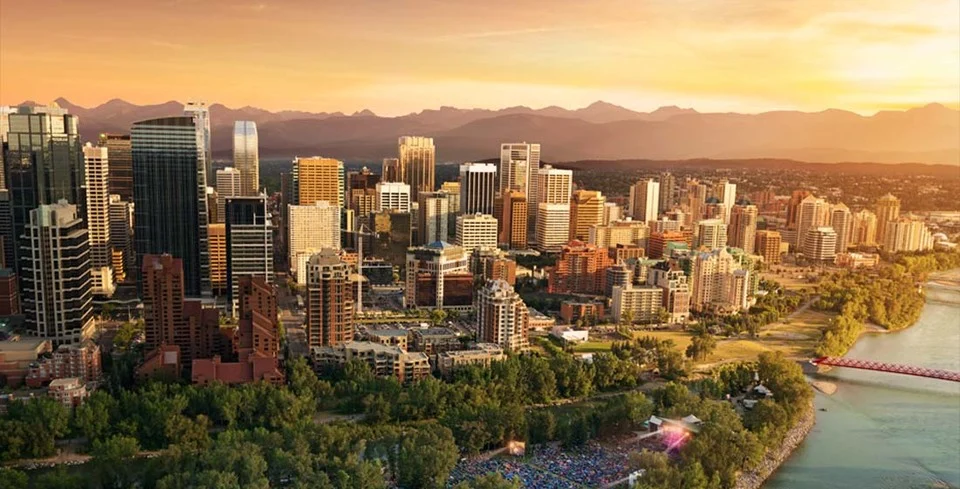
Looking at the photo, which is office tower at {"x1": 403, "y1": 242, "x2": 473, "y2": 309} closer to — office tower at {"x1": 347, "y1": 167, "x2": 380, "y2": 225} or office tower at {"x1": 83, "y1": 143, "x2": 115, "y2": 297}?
office tower at {"x1": 83, "y1": 143, "x2": 115, "y2": 297}

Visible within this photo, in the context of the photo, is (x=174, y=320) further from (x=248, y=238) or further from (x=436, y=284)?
(x=436, y=284)

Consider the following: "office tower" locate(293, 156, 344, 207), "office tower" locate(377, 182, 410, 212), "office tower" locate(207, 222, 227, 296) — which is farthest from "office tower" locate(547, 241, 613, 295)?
"office tower" locate(293, 156, 344, 207)

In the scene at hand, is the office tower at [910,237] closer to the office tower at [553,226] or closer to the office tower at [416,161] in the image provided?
the office tower at [553,226]

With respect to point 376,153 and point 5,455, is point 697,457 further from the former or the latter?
point 376,153

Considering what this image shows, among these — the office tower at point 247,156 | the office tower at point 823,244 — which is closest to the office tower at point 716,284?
the office tower at point 823,244

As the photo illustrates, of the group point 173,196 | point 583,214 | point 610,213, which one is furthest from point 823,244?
point 173,196
